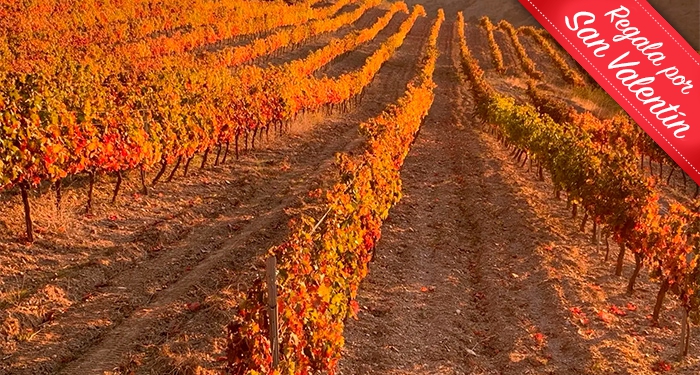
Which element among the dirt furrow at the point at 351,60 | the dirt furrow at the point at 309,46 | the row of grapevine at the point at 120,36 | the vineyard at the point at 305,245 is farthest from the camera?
the dirt furrow at the point at 309,46

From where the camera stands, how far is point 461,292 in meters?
11.0

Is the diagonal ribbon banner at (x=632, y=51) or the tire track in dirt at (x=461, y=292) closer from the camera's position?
the diagonal ribbon banner at (x=632, y=51)

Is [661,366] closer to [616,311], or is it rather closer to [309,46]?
[616,311]

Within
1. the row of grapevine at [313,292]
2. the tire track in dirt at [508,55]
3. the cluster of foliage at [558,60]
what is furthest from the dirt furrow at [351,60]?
the row of grapevine at [313,292]

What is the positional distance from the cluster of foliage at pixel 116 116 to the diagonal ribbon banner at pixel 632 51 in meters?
9.69

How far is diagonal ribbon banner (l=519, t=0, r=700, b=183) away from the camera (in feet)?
15.6

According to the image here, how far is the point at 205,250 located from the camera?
11.5 meters

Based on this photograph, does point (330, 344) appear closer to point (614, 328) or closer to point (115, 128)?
point (614, 328)

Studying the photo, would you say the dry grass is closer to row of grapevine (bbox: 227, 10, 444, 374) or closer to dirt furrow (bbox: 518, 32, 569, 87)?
dirt furrow (bbox: 518, 32, 569, 87)

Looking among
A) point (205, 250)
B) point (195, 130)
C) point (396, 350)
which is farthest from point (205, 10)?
point (396, 350)

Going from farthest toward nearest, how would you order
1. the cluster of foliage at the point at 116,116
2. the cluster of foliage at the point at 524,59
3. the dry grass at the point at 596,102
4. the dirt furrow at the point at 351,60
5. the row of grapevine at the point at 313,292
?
the cluster of foliage at the point at 524,59 < the dirt furrow at the point at 351,60 < the dry grass at the point at 596,102 < the cluster of foliage at the point at 116,116 < the row of grapevine at the point at 313,292

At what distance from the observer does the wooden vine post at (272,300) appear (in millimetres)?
5402

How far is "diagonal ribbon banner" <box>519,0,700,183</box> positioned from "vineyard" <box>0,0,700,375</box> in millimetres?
3593

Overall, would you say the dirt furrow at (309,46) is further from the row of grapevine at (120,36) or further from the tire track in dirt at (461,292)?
the tire track in dirt at (461,292)
